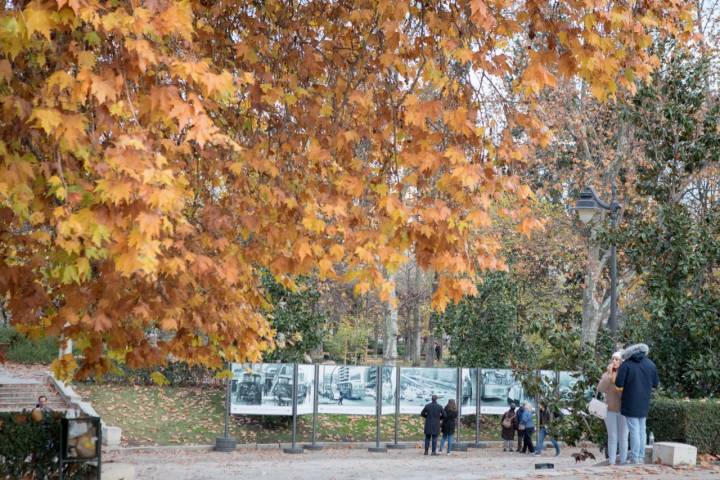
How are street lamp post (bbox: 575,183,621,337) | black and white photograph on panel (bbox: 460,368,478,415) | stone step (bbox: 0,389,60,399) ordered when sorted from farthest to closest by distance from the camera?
stone step (bbox: 0,389,60,399), black and white photograph on panel (bbox: 460,368,478,415), street lamp post (bbox: 575,183,621,337)

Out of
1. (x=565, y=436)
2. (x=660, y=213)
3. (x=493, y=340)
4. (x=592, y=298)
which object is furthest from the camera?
(x=493, y=340)

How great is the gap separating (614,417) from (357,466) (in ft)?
26.3

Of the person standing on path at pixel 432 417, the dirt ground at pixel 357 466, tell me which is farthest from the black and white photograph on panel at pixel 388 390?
the person standing on path at pixel 432 417

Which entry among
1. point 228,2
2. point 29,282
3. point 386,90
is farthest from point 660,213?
point 29,282

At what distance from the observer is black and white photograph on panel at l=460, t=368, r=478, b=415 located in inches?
1043

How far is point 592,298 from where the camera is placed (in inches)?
1129

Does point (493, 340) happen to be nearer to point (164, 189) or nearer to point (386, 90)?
point (386, 90)

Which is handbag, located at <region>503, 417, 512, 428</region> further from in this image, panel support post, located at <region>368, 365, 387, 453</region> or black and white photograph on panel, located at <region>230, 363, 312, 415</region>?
black and white photograph on panel, located at <region>230, 363, 312, 415</region>

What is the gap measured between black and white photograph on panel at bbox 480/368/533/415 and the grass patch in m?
2.02

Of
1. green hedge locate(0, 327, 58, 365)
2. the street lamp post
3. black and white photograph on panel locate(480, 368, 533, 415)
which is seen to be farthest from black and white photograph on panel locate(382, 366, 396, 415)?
green hedge locate(0, 327, 58, 365)

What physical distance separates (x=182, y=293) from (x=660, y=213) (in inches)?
462

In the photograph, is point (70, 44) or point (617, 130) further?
point (617, 130)

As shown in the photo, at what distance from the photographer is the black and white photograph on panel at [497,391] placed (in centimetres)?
2680

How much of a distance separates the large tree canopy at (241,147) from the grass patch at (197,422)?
1484 cm
